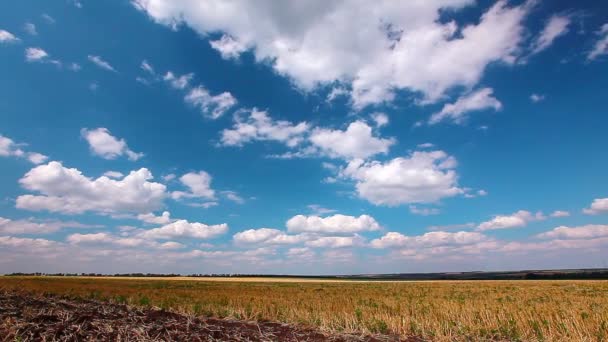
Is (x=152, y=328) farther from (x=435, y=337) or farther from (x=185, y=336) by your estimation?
(x=435, y=337)

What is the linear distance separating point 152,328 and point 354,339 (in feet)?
19.1

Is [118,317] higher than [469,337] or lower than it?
higher

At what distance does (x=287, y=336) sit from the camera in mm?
10875

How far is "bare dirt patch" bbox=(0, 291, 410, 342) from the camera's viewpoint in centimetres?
931

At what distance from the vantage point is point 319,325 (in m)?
13.8

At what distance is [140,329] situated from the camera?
32.6ft

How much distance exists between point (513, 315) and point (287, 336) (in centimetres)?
1132

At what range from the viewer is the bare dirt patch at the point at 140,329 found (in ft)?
30.6

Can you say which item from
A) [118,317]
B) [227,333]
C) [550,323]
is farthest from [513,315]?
[118,317]

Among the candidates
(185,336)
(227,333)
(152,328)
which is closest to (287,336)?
(227,333)

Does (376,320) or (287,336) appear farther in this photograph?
(376,320)

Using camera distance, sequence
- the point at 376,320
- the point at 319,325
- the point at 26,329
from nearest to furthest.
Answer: the point at 26,329, the point at 319,325, the point at 376,320

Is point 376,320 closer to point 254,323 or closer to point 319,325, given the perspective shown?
point 319,325

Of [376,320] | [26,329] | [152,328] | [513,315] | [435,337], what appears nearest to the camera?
[26,329]
